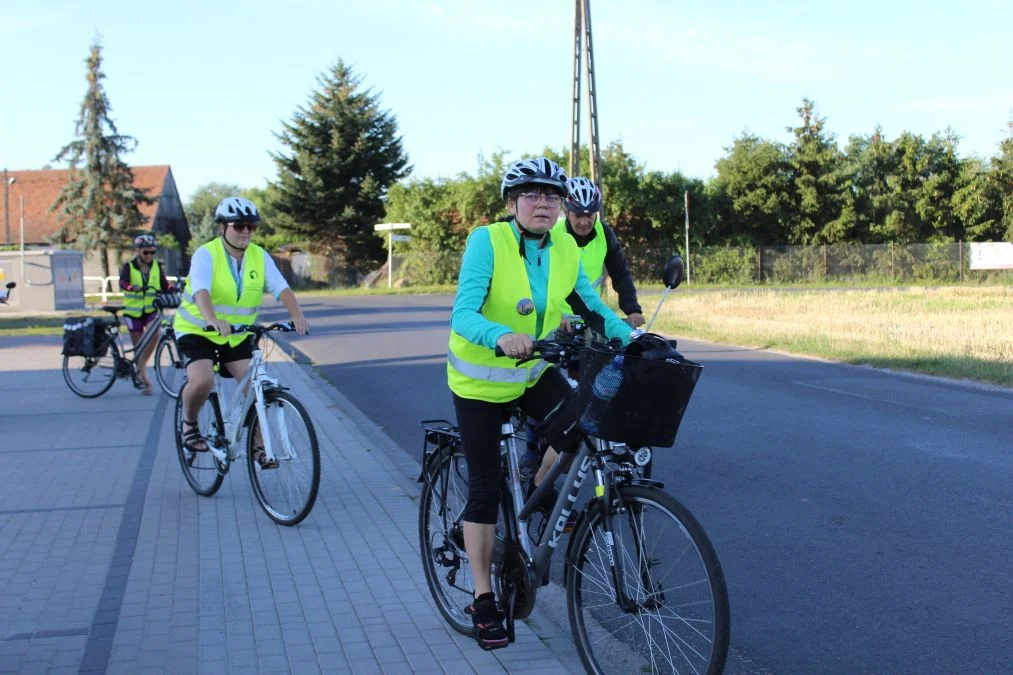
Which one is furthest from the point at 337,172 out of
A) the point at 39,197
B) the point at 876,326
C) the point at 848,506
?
the point at 848,506

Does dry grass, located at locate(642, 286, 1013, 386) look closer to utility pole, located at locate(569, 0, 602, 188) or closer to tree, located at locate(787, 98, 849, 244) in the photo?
utility pole, located at locate(569, 0, 602, 188)

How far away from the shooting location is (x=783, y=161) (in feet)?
185

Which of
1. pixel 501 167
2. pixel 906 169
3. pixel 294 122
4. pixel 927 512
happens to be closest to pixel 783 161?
pixel 906 169

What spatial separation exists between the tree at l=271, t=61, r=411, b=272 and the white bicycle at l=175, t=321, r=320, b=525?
53967 mm

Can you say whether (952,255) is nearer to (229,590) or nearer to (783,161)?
(783,161)

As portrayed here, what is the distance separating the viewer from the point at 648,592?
3652mm

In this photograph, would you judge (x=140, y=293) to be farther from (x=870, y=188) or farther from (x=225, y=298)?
(x=870, y=188)

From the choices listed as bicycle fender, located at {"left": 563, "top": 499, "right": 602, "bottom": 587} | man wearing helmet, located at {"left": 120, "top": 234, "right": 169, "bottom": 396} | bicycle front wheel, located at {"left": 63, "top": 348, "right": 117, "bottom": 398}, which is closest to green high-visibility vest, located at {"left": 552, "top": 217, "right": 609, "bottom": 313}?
bicycle fender, located at {"left": 563, "top": 499, "right": 602, "bottom": 587}

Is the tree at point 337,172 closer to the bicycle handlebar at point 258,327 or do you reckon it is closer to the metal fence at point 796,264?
the metal fence at point 796,264

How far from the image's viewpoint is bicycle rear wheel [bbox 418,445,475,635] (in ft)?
15.2

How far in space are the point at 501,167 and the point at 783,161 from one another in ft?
45.9

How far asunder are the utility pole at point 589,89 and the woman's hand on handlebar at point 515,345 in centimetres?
2502

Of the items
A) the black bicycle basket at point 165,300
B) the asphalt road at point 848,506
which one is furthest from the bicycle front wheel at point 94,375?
Answer: the asphalt road at point 848,506

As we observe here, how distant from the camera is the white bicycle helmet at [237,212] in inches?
272
